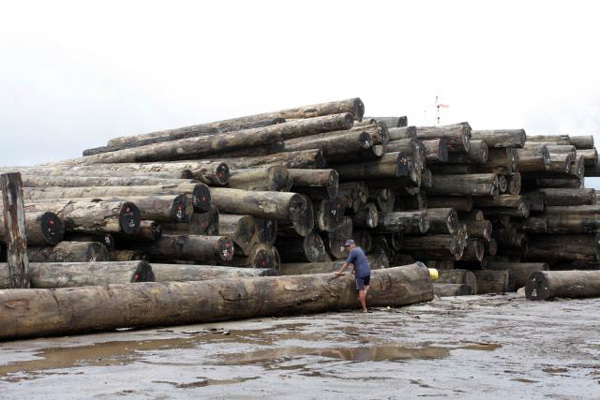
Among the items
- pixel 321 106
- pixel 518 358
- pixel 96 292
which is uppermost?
pixel 321 106

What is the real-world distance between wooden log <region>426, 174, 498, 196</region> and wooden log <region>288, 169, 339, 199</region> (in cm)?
402

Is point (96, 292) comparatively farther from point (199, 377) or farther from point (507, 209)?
point (507, 209)

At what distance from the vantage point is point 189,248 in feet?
48.4

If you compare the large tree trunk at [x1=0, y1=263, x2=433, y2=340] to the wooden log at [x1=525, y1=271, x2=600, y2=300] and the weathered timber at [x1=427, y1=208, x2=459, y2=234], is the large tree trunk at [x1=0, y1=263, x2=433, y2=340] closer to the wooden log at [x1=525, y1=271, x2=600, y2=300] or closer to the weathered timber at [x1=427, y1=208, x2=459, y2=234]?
the wooden log at [x1=525, y1=271, x2=600, y2=300]

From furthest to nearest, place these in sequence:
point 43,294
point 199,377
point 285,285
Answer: point 285,285
point 43,294
point 199,377

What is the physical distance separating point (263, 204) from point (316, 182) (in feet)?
5.70

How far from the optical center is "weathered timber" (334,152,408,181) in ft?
62.4

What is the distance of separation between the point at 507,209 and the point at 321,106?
16.9 feet

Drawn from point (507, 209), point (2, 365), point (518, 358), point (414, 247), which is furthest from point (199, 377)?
point (507, 209)

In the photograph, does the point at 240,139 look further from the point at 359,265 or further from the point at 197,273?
the point at 359,265

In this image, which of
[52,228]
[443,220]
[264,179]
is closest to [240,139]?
[264,179]

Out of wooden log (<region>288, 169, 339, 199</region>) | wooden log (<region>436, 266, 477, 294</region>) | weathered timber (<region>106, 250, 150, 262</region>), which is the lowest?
wooden log (<region>436, 266, 477, 294</region>)

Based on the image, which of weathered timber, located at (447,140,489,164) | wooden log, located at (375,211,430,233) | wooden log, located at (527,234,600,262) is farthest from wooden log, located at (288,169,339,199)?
wooden log, located at (527,234,600,262)

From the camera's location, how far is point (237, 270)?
13305 mm
